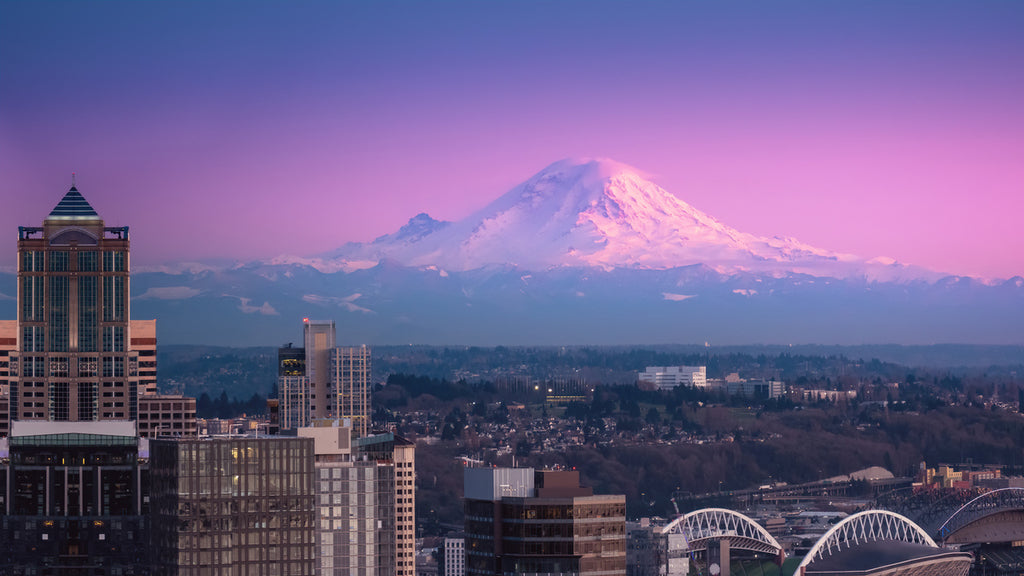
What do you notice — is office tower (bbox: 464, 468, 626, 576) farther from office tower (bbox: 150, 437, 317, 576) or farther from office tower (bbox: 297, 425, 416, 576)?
office tower (bbox: 297, 425, 416, 576)

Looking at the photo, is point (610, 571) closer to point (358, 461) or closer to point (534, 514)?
point (534, 514)

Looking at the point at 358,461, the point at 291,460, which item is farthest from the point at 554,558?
the point at 358,461

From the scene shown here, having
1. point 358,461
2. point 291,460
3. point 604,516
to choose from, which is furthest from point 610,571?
point 358,461

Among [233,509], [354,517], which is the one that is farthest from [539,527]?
[354,517]

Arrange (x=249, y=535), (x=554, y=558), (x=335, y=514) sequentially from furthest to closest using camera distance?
(x=335, y=514) < (x=249, y=535) < (x=554, y=558)

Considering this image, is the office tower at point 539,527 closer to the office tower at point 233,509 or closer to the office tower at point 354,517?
the office tower at point 233,509

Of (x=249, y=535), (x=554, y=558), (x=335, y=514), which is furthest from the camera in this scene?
(x=335, y=514)

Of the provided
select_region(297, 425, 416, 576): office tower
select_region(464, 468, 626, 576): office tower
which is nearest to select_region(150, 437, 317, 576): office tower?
select_region(297, 425, 416, 576): office tower

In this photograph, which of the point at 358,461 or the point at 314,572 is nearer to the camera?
the point at 314,572
